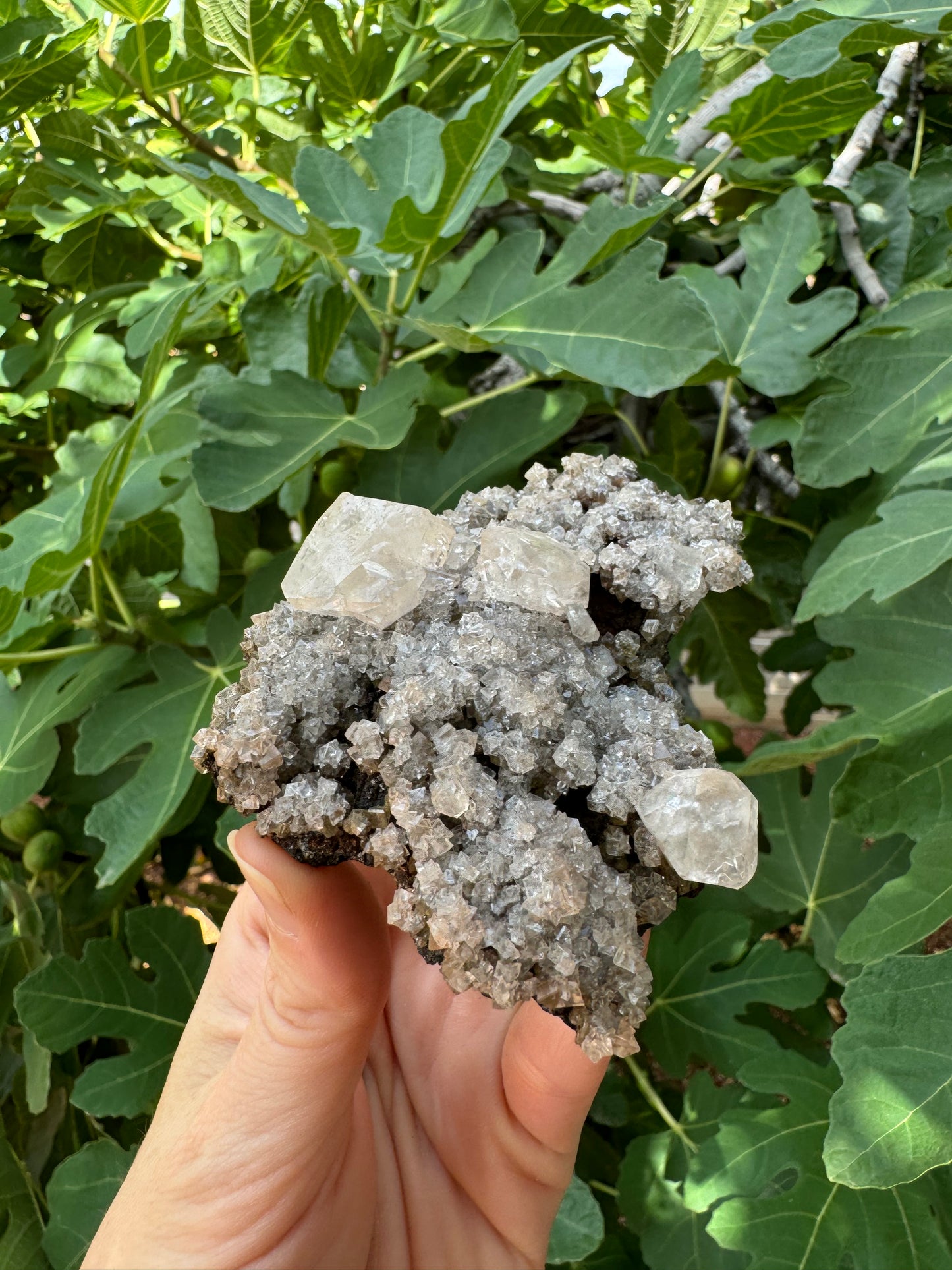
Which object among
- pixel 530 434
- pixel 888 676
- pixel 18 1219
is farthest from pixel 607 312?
pixel 18 1219

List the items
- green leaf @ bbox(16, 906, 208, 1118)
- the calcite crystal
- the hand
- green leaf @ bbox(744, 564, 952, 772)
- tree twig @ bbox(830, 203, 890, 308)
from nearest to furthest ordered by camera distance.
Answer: the calcite crystal → the hand → green leaf @ bbox(744, 564, 952, 772) → green leaf @ bbox(16, 906, 208, 1118) → tree twig @ bbox(830, 203, 890, 308)

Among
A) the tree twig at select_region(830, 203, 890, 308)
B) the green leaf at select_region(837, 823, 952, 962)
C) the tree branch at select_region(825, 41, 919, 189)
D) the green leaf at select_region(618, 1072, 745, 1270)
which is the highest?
the tree branch at select_region(825, 41, 919, 189)

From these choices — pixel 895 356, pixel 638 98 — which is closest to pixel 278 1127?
pixel 895 356

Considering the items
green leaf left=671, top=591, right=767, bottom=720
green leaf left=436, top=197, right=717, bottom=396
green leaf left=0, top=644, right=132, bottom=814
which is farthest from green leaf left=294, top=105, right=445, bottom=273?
green leaf left=671, top=591, right=767, bottom=720

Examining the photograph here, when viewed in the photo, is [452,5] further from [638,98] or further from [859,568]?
[859,568]

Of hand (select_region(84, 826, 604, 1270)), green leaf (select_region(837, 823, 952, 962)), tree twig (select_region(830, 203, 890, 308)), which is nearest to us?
hand (select_region(84, 826, 604, 1270))

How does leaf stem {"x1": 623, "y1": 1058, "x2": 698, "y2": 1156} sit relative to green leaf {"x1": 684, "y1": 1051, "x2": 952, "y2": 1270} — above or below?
below

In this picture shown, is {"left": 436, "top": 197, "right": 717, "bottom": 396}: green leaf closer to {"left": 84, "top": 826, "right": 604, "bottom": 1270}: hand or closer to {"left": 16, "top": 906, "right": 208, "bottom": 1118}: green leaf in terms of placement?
{"left": 84, "top": 826, "right": 604, "bottom": 1270}: hand
